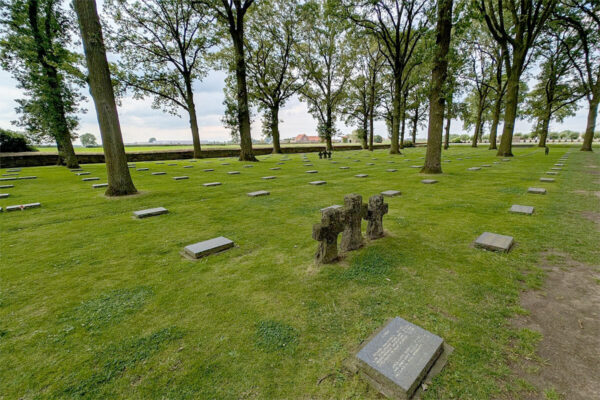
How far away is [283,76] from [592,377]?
26676 mm

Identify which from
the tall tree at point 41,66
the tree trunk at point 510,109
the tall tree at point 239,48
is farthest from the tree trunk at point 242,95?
the tree trunk at point 510,109

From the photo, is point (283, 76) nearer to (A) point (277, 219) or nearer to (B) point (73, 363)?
(A) point (277, 219)

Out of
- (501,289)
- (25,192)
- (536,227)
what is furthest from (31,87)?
(536,227)

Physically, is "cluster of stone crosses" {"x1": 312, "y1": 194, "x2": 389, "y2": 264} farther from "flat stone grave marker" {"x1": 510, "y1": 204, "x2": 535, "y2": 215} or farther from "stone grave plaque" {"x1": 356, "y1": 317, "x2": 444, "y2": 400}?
"flat stone grave marker" {"x1": 510, "y1": 204, "x2": 535, "y2": 215}

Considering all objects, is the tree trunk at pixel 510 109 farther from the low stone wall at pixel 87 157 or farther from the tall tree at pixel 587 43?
the low stone wall at pixel 87 157

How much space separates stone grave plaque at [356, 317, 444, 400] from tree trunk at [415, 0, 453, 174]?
9392 millimetres

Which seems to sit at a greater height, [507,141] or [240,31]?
[240,31]

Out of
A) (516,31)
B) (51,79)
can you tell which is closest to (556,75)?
(516,31)

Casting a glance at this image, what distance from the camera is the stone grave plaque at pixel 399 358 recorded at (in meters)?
1.38

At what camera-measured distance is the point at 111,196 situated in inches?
269

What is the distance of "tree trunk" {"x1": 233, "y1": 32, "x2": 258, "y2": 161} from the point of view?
50.2 feet

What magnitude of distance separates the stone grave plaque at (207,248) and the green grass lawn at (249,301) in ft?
0.47

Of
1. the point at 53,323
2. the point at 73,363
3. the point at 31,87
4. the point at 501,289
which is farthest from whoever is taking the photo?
the point at 31,87

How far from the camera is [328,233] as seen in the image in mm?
2869
